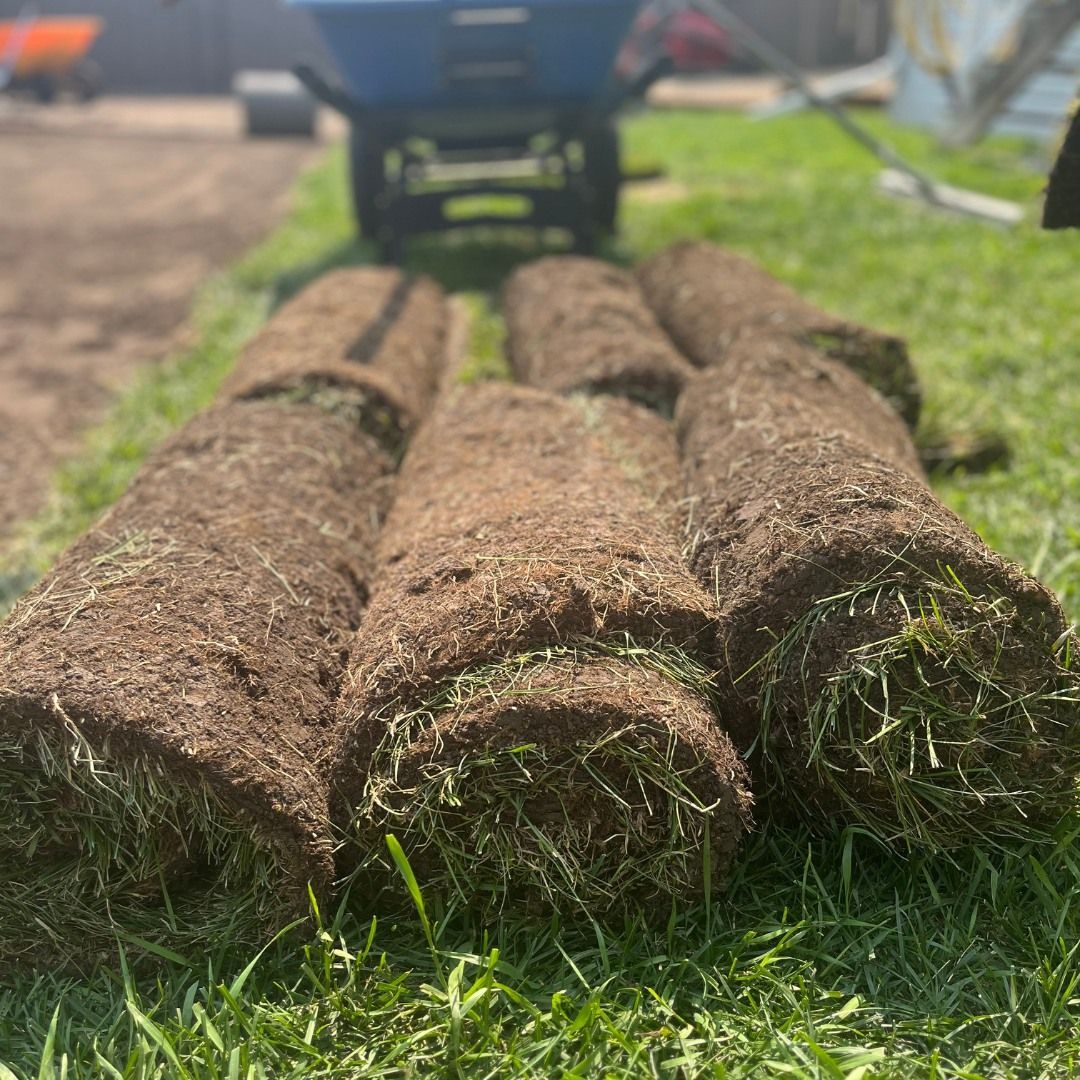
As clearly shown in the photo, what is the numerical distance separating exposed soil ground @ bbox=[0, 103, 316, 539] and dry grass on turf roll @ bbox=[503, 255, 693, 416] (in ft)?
6.52

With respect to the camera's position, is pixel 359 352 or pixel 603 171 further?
pixel 603 171

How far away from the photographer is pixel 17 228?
31.4 feet

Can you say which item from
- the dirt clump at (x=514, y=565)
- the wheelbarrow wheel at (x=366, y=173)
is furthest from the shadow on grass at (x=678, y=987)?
the wheelbarrow wheel at (x=366, y=173)

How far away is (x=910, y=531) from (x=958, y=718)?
0.36m

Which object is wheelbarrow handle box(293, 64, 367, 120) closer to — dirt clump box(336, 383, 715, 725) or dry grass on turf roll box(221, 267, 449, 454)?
dry grass on turf roll box(221, 267, 449, 454)

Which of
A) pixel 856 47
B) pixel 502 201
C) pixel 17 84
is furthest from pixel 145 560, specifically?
pixel 856 47

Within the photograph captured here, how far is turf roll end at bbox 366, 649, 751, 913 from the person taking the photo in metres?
2.12

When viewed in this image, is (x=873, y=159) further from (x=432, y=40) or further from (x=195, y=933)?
(x=195, y=933)

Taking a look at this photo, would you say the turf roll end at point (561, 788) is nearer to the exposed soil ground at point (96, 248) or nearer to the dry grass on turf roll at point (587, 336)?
the dry grass on turf roll at point (587, 336)

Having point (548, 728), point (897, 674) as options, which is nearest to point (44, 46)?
point (548, 728)

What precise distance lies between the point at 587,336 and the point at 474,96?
10.3 ft

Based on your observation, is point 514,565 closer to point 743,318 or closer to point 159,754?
point 159,754

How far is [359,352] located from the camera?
4297 millimetres

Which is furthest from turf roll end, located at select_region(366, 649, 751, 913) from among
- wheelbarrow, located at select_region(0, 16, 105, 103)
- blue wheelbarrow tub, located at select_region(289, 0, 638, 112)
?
wheelbarrow, located at select_region(0, 16, 105, 103)
